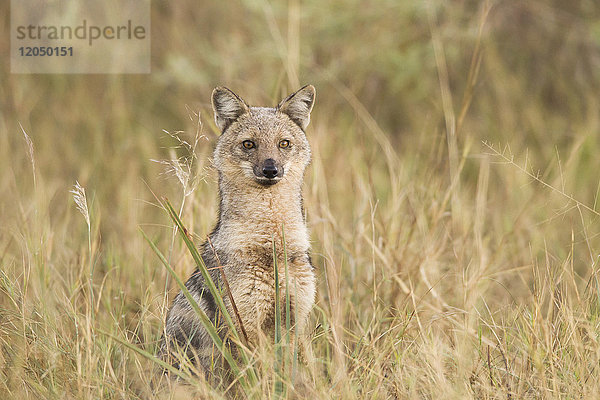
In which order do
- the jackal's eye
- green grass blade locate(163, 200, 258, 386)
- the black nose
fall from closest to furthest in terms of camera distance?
green grass blade locate(163, 200, 258, 386) → the black nose → the jackal's eye

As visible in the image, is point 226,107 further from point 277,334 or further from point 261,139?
point 277,334

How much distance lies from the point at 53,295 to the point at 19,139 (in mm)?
3873

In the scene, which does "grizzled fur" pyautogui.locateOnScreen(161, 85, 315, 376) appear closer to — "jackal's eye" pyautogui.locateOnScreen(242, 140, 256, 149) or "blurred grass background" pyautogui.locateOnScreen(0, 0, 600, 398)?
"jackal's eye" pyautogui.locateOnScreen(242, 140, 256, 149)

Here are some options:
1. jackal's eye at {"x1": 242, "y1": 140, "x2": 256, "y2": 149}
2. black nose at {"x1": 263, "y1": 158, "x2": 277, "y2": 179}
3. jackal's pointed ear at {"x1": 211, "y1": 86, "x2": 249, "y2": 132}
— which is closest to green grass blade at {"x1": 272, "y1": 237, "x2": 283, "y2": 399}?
black nose at {"x1": 263, "y1": 158, "x2": 277, "y2": 179}

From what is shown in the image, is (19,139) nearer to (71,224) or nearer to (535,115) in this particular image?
(71,224)

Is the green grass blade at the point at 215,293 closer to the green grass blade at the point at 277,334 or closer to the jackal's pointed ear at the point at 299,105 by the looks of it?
the green grass blade at the point at 277,334

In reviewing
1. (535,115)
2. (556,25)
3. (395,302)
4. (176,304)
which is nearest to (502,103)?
(535,115)

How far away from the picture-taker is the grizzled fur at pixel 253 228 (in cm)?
328

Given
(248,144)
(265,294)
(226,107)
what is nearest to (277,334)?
(265,294)

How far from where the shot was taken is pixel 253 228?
11.0 ft

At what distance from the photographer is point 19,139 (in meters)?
7.26

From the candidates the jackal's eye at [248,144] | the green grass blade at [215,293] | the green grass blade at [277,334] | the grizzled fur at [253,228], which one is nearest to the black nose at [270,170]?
the grizzled fur at [253,228]

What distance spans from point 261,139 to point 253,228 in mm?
442

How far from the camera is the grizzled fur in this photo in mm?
3279
